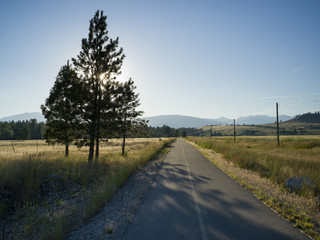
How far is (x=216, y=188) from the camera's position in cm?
793

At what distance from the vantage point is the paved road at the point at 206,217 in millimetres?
4086

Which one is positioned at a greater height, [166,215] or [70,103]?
[70,103]

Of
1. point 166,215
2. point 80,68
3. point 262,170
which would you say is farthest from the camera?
point 80,68

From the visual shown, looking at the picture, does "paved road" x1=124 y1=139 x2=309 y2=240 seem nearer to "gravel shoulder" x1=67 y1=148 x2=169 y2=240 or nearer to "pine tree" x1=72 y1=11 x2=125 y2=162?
"gravel shoulder" x1=67 y1=148 x2=169 y2=240

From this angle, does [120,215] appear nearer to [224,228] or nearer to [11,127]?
[224,228]

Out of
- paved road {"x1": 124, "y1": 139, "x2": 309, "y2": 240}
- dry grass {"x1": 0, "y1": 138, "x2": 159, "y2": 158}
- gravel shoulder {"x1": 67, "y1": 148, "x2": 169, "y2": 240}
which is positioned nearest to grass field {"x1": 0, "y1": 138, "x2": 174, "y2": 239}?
gravel shoulder {"x1": 67, "y1": 148, "x2": 169, "y2": 240}

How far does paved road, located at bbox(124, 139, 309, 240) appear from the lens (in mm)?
4086

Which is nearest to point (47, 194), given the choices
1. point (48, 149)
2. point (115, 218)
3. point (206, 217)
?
point (115, 218)

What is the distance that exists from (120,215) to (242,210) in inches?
157

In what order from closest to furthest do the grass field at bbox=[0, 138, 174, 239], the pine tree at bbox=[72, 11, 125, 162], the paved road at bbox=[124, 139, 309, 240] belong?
the paved road at bbox=[124, 139, 309, 240] → the grass field at bbox=[0, 138, 174, 239] → the pine tree at bbox=[72, 11, 125, 162]

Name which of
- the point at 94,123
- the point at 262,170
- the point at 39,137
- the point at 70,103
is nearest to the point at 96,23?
the point at 70,103

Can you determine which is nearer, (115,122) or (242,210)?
(242,210)

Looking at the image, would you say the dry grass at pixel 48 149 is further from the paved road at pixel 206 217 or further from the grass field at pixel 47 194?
the paved road at pixel 206 217

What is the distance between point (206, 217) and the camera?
497 cm
